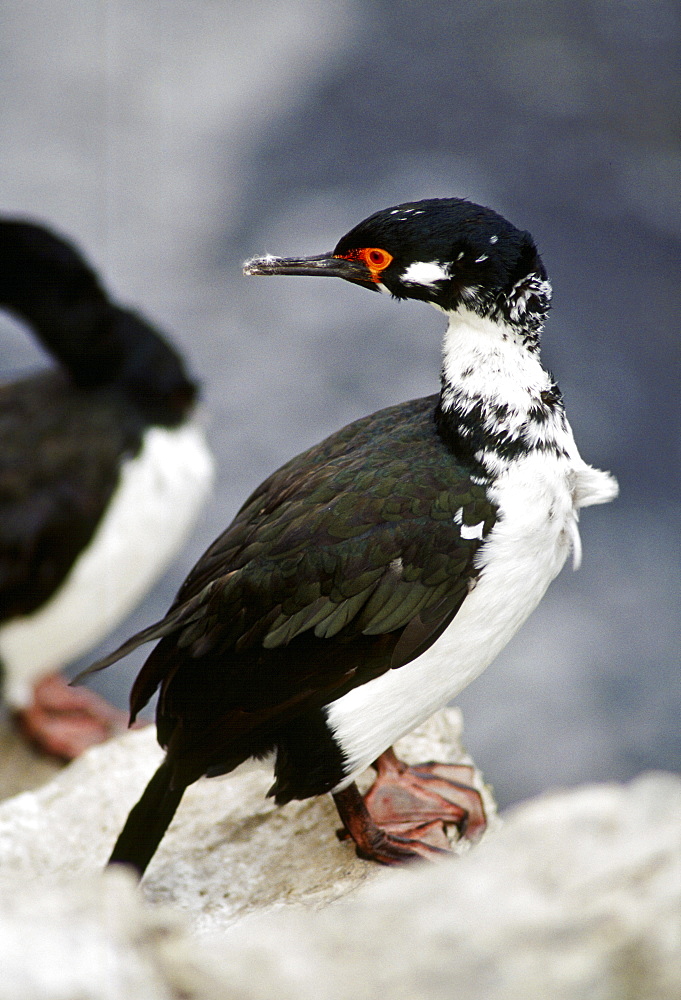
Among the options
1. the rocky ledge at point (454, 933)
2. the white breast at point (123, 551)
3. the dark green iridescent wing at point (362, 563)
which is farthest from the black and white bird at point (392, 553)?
the white breast at point (123, 551)

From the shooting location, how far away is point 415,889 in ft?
5.14

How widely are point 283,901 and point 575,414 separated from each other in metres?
5.11

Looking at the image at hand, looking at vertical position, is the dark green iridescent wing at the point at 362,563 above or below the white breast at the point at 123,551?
above

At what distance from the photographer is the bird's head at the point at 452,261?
2.36 meters

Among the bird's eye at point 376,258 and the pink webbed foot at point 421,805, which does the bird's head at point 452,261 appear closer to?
the bird's eye at point 376,258

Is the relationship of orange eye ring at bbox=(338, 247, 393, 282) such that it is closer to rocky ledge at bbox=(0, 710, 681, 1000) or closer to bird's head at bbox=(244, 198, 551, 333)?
bird's head at bbox=(244, 198, 551, 333)

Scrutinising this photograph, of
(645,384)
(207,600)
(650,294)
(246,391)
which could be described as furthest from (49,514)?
(650,294)

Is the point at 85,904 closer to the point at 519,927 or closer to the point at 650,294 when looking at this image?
the point at 519,927

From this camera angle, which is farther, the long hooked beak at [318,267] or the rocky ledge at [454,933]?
the long hooked beak at [318,267]

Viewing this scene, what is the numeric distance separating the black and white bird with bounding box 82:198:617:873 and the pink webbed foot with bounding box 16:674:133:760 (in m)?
2.85

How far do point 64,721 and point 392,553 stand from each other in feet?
11.8

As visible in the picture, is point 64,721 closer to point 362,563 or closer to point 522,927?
point 362,563

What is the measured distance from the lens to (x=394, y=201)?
7.86 meters

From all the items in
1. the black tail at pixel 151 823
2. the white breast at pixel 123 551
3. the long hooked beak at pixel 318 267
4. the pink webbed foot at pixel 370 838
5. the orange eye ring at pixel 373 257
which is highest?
the orange eye ring at pixel 373 257
